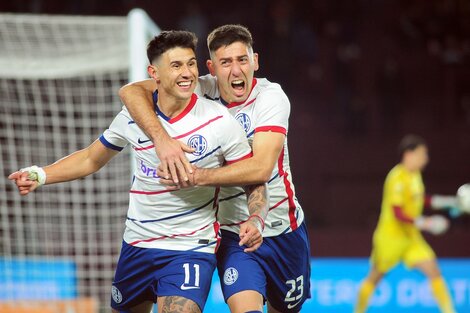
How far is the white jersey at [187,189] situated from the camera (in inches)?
152

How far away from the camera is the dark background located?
11664 millimetres

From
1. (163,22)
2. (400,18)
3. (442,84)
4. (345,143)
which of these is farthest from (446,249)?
(163,22)

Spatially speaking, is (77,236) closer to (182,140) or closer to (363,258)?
(363,258)

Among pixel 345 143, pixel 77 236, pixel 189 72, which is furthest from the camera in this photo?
pixel 345 143

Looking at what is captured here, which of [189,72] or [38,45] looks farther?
[38,45]

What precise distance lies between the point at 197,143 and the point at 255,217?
412 mm

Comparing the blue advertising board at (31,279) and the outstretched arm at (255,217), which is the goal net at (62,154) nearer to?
the blue advertising board at (31,279)

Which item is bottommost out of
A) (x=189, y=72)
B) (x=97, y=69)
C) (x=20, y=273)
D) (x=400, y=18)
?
(x=20, y=273)

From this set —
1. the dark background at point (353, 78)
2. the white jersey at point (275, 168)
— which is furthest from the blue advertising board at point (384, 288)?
the white jersey at point (275, 168)

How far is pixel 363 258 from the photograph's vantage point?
10.1 metres

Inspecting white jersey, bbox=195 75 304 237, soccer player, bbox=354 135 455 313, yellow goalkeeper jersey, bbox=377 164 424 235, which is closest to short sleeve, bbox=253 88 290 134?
white jersey, bbox=195 75 304 237

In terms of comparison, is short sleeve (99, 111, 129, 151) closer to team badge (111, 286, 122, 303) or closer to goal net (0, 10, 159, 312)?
team badge (111, 286, 122, 303)

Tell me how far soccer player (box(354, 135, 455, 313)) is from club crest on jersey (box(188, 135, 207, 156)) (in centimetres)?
502

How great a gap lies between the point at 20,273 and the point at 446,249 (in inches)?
208
